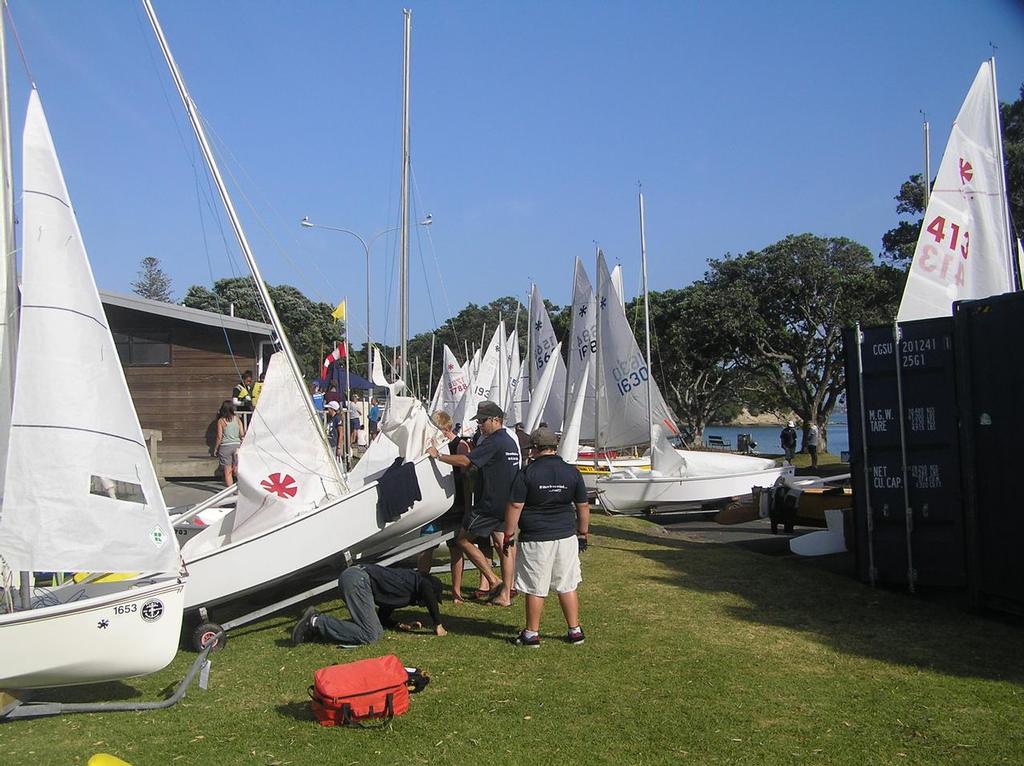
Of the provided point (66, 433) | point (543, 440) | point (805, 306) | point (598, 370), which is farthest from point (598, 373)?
point (805, 306)

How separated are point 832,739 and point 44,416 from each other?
18.5 feet

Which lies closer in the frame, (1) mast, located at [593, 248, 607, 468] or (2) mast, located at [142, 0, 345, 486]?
(2) mast, located at [142, 0, 345, 486]

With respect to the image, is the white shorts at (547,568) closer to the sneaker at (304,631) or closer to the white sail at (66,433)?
the sneaker at (304,631)

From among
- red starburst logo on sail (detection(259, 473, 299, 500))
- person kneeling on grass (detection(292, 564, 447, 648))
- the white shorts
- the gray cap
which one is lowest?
person kneeling on grass (detection(292, 564, 447, 648))

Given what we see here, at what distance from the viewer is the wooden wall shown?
23.5 m

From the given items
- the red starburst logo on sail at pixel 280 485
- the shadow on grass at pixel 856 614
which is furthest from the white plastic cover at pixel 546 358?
the red starburst logo on sail at pixel 280 485

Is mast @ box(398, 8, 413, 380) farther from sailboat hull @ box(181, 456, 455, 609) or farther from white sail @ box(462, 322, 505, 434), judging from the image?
white sail @ box(462, 322, 505, 434)

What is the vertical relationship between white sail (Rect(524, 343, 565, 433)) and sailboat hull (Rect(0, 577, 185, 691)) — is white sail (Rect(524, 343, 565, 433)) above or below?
above

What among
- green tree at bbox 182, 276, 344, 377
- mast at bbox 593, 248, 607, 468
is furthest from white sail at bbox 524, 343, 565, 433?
green tree at bbox 182, 276, 344, 377

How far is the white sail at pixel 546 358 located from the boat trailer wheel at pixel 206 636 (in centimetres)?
2025

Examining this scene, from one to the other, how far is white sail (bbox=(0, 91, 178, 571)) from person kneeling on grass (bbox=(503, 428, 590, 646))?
2.72m

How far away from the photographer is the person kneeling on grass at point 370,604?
7.82 m

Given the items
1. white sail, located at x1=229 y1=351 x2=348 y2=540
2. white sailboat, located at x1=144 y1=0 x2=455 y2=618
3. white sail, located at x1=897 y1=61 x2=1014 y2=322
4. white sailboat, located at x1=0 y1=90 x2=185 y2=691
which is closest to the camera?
white sailboat, located at x1=0 y1=90 x2=185 y2=691

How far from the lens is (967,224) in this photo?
37.3ft
